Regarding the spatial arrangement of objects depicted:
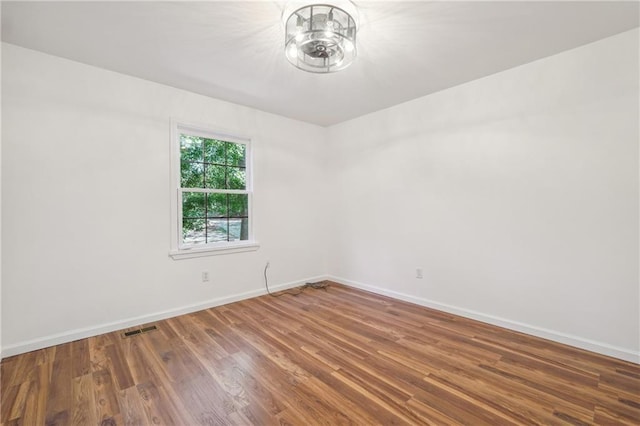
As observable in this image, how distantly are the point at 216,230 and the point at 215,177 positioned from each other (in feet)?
2.19

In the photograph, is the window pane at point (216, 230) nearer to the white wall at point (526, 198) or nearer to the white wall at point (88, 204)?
the white wall at point (88, 204)

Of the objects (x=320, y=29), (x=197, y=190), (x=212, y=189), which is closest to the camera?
(x=320, y=29)

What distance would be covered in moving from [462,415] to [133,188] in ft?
10.8

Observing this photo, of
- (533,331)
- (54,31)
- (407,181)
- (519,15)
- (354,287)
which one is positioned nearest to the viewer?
(519,15)

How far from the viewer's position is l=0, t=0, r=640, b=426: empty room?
1.86 m

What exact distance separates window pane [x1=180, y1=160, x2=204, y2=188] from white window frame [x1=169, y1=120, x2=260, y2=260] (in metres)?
0.09

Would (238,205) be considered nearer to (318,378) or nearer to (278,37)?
(278,37)

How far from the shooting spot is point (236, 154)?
12.4 ft

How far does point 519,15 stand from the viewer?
2002 mm

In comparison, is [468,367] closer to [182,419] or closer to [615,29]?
[182,419]

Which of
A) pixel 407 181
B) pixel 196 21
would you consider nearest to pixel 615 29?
pixel 407 181

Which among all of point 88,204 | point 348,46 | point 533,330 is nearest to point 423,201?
point 533,330

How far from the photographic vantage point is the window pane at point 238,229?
3.72 m

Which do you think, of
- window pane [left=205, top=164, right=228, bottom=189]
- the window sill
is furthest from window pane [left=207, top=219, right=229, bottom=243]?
window pane [left=205, top=164, right=228, bottom=189]
